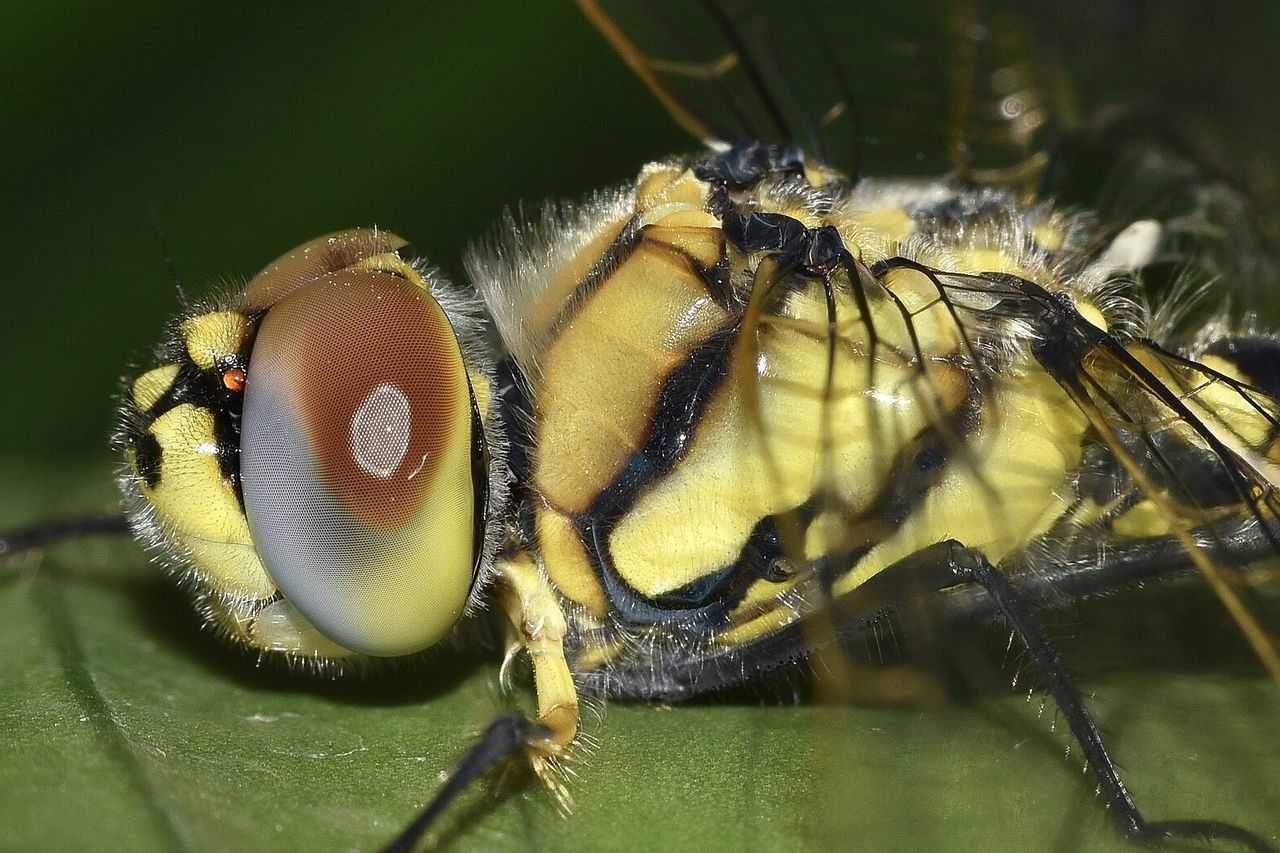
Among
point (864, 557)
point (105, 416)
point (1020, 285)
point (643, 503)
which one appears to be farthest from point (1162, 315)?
point (105, 416)

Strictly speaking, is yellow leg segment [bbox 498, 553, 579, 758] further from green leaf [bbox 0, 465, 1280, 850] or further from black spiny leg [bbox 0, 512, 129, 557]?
black spiny leg [bbox 0, 512, 129, 557]

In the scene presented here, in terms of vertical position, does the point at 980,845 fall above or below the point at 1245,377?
below

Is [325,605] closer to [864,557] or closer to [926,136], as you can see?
[864,557]

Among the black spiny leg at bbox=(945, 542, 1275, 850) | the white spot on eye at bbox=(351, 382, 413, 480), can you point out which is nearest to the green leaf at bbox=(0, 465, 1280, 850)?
the black spiny leg at bbox=(945, 542, 1275, 850)

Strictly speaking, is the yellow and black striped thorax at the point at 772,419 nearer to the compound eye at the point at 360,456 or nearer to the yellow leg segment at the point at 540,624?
the yellow leg segment at the point at 540,624

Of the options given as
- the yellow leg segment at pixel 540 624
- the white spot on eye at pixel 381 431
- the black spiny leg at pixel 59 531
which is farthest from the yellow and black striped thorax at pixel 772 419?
the black spiny leg at pixel 59 531

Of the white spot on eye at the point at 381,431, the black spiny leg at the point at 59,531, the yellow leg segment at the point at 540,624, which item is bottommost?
the yellow leg segment at the point at 540,624
